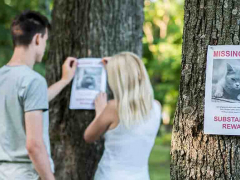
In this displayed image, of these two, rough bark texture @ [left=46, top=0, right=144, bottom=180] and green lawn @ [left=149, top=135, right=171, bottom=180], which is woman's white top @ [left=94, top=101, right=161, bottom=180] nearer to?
rough bark texture @ [left=46, top=0, right=144, bottom=180]

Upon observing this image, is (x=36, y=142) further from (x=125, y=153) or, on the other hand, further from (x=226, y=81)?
(x=226, y=81)

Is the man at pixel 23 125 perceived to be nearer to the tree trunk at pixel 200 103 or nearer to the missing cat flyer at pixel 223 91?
the tree trunk at pixel 200 103

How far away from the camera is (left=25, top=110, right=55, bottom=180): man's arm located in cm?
316

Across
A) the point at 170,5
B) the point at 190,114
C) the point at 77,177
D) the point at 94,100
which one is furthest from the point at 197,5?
the point at 170,5

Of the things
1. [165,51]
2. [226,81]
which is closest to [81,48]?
[226,81]

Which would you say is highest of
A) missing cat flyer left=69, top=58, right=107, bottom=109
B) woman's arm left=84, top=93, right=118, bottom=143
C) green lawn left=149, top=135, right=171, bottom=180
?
missing cat flyer left=69, top=58, right=107, bottom=109

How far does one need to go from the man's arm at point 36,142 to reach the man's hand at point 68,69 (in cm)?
126

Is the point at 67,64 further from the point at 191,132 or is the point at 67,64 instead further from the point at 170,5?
the point at 170,5

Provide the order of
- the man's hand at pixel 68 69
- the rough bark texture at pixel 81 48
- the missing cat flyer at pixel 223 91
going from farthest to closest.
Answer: the rough bark texture at pixel 81 48, the man's hand at pixel 68 69, the missing cat flyer at pixel 223 91

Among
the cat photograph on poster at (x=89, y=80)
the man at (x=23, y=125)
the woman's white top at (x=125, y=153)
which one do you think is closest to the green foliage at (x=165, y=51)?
the cat photograph on poster at (x=89, y=80)

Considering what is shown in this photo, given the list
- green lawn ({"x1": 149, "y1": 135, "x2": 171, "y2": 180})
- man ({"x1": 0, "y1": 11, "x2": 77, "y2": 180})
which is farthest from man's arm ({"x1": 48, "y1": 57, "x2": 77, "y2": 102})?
green lawn ({"x1": 149, "y1": 135, "x2": 171, "y2": 180})

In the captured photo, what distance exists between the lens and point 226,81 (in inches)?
90.8

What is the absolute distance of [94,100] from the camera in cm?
443

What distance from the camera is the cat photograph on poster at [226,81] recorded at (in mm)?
2289
